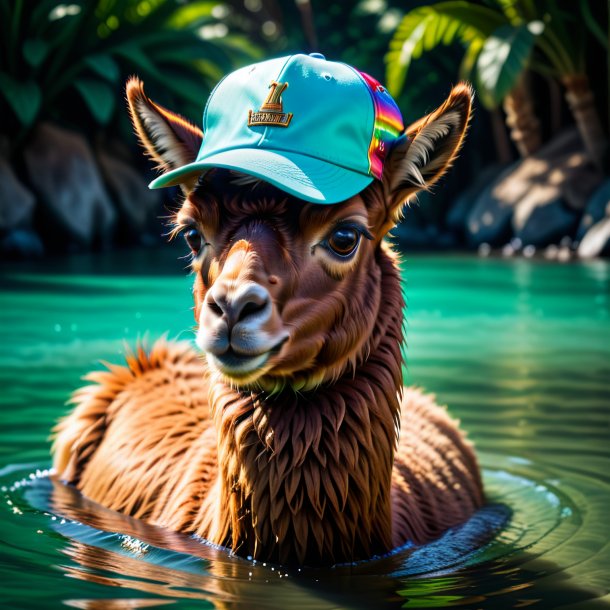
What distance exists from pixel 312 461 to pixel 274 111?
42.8 inches

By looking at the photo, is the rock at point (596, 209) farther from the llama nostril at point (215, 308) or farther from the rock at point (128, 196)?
the llama nostril at point (215, 308)

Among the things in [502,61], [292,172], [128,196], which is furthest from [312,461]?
[128,196]

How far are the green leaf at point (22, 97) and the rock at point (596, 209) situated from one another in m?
10.0

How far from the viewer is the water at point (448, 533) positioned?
3.46 metres

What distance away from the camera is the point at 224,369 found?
3.21m

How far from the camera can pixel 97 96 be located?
72.2 ft

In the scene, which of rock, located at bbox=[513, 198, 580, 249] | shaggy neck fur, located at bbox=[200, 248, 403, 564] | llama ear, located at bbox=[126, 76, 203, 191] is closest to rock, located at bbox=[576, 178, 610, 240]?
rock, located at bbox=[513, 198, 580, 249]

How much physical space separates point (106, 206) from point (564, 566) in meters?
19.3

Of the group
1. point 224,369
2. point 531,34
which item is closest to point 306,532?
point 224,369

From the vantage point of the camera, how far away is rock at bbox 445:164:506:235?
25.7m

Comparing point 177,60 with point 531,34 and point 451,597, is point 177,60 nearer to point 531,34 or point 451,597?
point 531,34

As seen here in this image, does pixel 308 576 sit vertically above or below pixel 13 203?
below

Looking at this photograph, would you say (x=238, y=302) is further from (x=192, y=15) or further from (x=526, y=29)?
(x=192, y=15)

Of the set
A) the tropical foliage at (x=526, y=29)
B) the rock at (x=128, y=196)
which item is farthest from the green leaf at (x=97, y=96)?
the tropical foliage at (x=526, y=29)
